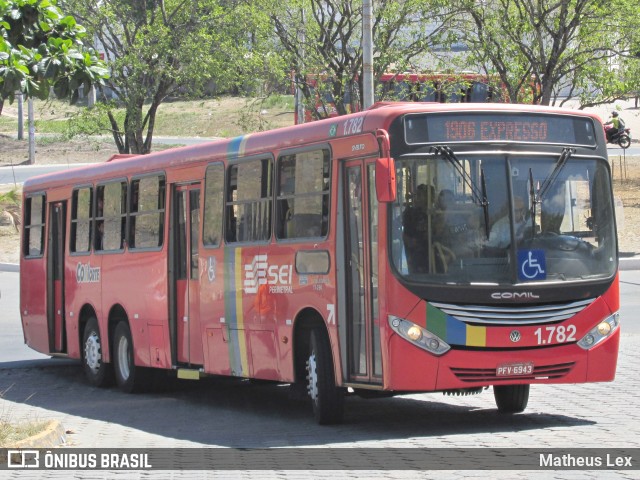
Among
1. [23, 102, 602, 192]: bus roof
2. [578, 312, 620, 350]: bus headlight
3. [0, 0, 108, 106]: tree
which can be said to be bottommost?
[578, 312, 620, 350]: bus headlight

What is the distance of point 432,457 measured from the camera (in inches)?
363

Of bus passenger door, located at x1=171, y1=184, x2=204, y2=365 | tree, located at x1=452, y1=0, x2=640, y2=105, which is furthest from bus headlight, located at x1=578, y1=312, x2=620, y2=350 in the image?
tree, located at x1=452, y1=0, x2=640, y2=105

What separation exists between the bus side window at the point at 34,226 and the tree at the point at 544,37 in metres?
18.3

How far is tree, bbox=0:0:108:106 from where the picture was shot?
9.65 m

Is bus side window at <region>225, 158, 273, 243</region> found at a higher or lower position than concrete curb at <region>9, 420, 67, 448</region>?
higher

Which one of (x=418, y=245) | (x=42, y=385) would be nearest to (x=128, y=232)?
(x=42, y=385)

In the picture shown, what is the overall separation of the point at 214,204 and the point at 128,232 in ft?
8.88

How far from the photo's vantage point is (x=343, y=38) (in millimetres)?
36906

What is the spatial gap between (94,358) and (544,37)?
2196 centimetres

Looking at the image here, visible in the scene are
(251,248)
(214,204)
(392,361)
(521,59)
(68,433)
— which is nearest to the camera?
(392,361)

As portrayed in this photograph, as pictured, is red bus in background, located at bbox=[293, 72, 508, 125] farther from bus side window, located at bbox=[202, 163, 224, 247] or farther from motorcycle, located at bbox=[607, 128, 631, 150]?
bus side window, located at bbox=[202, 163, 224, 247]

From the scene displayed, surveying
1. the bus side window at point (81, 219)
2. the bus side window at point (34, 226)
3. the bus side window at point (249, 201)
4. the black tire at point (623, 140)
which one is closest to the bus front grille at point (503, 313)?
the bus side window at point (249, 201)

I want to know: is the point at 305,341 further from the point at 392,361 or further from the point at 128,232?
the point at 128,232

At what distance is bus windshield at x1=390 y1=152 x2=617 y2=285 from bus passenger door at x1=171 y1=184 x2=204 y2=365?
4289mm
